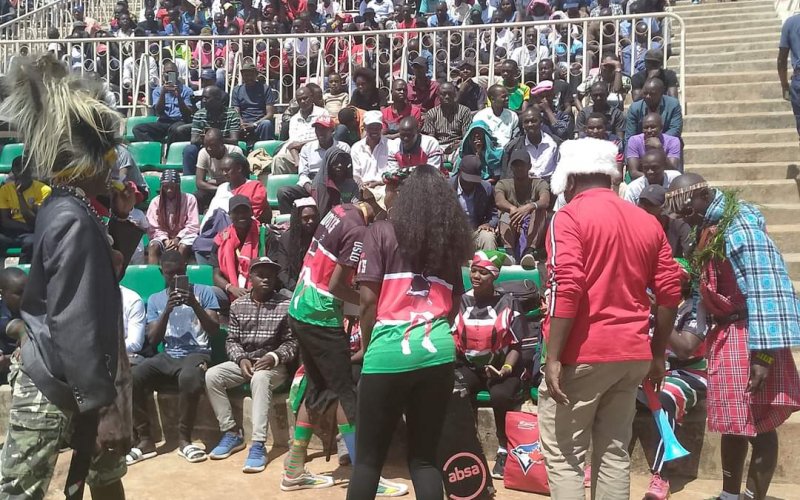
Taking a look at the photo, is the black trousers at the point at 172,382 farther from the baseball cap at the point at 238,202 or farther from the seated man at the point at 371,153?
the seated man at the point at 371,153

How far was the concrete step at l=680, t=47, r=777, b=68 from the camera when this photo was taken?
33.1ft

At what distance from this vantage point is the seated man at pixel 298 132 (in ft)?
31.6

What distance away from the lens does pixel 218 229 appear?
8.13 m

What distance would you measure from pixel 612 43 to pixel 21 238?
675cm

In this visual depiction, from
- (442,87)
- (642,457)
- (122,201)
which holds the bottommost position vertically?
(642,457)

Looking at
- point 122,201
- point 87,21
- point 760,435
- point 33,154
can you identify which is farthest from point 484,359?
point 87,21

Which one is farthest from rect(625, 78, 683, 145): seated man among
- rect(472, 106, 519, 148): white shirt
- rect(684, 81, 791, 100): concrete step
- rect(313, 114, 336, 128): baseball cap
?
rect(313, 114, 336, 128): baseball cap

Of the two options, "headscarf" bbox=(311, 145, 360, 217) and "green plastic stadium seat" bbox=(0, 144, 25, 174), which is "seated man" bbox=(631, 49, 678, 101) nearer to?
"headscarf" bbox=(311, 145, 360, 217)

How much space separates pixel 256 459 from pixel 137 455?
859 millimetres

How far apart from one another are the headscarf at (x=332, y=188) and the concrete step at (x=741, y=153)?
3228 mm

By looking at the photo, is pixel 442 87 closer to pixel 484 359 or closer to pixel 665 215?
pixel 665 215

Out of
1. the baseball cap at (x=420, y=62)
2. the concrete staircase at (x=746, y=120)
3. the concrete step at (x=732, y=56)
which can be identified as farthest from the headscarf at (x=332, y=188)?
the concrete step at (x=732, y=56)

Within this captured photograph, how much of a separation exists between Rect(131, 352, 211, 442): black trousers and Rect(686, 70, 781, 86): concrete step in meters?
6.19

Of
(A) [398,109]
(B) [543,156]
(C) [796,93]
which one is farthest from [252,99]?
(C) [796,93]
